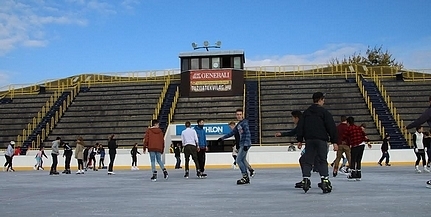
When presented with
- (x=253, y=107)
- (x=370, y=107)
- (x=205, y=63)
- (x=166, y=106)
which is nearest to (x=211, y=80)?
(x=205, y=63)

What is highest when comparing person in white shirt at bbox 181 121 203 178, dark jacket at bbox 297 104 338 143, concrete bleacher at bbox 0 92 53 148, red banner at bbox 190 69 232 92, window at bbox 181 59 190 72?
window at bbox 181 59 190 72

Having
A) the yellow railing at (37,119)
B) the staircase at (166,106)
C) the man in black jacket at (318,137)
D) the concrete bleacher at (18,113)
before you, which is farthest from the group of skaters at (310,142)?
the concrete bleacher at (18,113)

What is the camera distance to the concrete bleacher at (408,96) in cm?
3672

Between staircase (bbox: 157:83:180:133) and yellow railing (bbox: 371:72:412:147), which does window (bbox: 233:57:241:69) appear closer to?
staircase (bbox: 157:83:180:133)

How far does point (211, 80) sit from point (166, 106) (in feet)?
14.8

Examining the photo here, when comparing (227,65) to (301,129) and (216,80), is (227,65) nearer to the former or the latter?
(216,80)

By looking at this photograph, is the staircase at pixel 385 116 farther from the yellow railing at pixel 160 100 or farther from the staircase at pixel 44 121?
the staircase at pixel 44 121

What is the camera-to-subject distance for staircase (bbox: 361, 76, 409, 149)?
32.3 meters

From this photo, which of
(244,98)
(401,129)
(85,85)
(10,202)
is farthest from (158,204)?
(85,85)

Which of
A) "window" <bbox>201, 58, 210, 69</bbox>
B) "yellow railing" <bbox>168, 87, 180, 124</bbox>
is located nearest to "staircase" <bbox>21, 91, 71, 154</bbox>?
"yellow railing" <bbox>168, 87, 180, 124</bbox>

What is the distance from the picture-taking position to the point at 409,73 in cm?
4831

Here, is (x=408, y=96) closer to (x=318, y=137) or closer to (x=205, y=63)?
(x=205, y=63)

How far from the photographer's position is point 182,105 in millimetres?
40906

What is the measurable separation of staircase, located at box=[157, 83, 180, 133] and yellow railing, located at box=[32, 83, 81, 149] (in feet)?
26.8
